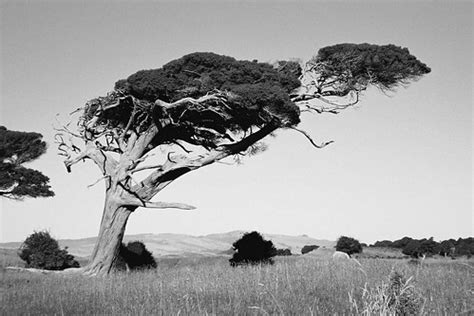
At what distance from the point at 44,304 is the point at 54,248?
14.4 meters

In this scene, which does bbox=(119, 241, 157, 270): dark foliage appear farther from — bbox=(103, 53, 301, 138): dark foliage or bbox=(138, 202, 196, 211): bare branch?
bbox=(103, 53, 301, 138): dark foliage

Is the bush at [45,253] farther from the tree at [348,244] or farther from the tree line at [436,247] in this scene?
the tree line at [436,247]

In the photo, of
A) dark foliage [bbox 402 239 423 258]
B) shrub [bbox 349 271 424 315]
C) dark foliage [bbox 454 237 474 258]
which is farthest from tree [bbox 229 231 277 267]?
dark foliage [bbox 402 239 423 258]

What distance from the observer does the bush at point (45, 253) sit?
19984 mm

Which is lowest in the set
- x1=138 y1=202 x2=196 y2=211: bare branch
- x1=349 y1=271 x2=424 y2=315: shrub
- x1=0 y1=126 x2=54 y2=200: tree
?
x1=349 y1=271 x2=424 y2=315: shrub

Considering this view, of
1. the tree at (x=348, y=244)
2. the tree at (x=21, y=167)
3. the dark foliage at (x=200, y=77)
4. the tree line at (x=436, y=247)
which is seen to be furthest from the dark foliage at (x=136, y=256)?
the tree line at (x=436, y=247)

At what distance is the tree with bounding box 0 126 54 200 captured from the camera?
30.0 metres

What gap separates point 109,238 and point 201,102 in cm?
558

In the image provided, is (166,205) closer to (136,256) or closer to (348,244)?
(136,256)

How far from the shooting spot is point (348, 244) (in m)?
33.2

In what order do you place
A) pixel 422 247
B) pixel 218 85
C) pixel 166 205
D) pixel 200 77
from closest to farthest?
pixel 218 85
pixel 166 205
pixel 200 77
pixel 422 247

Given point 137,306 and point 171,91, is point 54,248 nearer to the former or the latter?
point 171,91

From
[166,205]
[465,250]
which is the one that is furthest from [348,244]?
[166,205]

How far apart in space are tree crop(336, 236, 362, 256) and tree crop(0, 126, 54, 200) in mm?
19807
